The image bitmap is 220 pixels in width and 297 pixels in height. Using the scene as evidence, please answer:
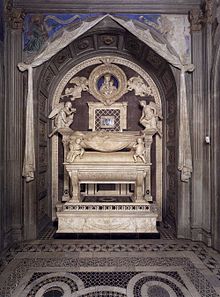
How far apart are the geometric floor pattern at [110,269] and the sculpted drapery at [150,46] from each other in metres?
1.20

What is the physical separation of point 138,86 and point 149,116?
2.58 feet

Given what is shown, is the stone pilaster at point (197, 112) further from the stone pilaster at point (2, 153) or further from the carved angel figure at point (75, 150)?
the stone pilaster at point (2, 153)

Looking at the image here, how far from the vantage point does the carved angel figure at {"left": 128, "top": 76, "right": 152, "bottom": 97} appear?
4910 mm

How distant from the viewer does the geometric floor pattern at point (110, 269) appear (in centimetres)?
246

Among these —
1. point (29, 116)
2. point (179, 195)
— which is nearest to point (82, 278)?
point (179, 195)

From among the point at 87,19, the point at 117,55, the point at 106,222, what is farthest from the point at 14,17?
the point at 106,222

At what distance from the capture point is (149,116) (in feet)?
15.2

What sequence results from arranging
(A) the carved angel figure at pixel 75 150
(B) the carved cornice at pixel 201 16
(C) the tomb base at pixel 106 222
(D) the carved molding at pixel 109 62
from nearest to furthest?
(B) the carved cornice at pixel 201 16
(C) the tomb base at pixel 106 222
(A) the carved angel figure at pixel 75 150
(D) the carved molding at pixel 109 62

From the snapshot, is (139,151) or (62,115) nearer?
(139,151)

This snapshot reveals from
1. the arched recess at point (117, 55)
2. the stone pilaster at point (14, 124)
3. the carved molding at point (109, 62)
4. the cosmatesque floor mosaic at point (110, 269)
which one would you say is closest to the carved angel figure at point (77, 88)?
the carved molding at point (109, 62)

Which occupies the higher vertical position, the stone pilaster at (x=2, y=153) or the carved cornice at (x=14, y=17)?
the carved cornice at (x=14, y=17)

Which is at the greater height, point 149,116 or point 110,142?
point 149,116

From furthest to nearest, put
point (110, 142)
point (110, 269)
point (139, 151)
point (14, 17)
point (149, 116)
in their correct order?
point (149, 116), point (110, 142), point (139, 151), point (14, 17), point (110, 269)

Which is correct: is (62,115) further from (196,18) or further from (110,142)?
(196,18)
